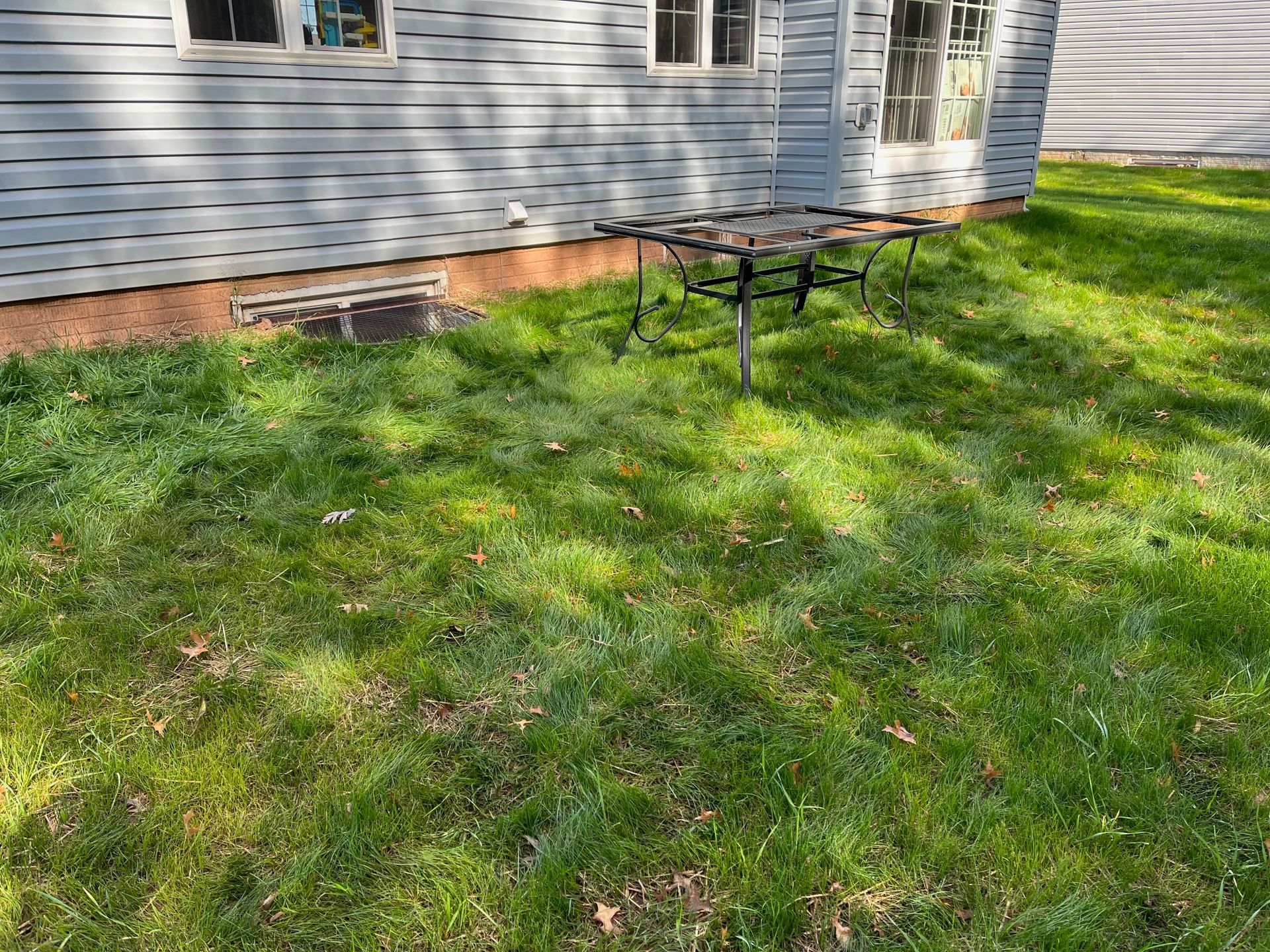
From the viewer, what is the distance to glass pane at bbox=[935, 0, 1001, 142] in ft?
30.1

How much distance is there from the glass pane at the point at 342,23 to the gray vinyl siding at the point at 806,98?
4.08 meters

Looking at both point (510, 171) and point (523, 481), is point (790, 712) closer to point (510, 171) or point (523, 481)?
point (523, 481)

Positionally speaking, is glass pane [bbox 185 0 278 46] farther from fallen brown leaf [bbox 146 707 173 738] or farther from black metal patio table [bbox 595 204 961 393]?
fallen brown leaf [bbox 146 707 173 738]

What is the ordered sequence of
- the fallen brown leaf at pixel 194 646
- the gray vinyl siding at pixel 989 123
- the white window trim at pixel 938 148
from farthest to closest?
the white window trim at pixel 938 148
the gray vinyl siding at pixel 989 123
the fallen brown leaf at pixel 194 646

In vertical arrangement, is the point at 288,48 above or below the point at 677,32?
below

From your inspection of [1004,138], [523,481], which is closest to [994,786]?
[523,481]

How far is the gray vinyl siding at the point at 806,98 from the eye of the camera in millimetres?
8008

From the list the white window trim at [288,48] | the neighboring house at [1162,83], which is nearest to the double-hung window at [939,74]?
the white window trim at [288,48]

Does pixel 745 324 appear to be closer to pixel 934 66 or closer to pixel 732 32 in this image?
pixel 732 32

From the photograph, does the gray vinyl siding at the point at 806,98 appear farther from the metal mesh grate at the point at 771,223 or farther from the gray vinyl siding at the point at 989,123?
the metal mesh grate at the point at 771,223

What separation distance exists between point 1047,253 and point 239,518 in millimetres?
7546

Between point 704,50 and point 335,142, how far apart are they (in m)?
3.56

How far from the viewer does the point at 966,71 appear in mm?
9445

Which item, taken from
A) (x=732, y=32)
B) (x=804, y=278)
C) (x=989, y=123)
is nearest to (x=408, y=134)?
(x=804, y=278)
